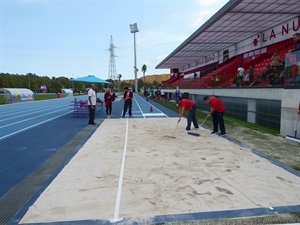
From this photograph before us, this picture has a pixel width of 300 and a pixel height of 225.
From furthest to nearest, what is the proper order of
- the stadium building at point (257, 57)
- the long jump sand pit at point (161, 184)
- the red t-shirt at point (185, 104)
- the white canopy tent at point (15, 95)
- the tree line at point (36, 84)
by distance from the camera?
the tree line at point (36, 84)
the white canopy tent at point (15, 95)
the red t-shirt at point (185, 104)
the stadium building at point (257, 57)
the long jump sand pit at point (161, 184)

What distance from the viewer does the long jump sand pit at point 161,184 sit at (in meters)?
3.97

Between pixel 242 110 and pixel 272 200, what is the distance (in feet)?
36.4

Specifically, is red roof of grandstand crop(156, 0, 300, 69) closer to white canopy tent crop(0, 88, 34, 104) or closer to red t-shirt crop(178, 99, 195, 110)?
red t-shirt crop(178, 99, 195, 110)

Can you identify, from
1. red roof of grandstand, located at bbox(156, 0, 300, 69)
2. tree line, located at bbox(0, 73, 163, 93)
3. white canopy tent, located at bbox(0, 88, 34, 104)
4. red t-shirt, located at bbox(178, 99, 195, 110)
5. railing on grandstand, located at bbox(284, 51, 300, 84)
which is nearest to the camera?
railing on grandstand, located at bbox(284, 51, 300, 84)

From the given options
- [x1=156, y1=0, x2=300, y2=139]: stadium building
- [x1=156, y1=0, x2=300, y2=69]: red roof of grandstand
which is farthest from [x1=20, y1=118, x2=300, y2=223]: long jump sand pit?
[x1=156, y1=0, x2=300, y2=69]: red roof of grandstand

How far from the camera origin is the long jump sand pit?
397 centimetres

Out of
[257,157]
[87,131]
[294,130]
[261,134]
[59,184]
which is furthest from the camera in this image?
[87,131]

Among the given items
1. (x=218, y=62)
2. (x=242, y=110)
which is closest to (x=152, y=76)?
(x=218, y=62)

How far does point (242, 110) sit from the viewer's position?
1473 cm

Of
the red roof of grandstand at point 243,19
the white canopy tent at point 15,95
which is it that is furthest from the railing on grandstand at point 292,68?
the white canopy tent at point 15,95

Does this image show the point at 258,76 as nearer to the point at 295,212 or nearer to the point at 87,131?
the point at 87,131

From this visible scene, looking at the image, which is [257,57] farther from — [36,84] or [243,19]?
[36,84]

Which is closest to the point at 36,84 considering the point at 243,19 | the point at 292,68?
the point at 243,19

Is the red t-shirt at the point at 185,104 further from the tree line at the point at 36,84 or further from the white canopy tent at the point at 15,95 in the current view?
the tree line at the point at 36,84
